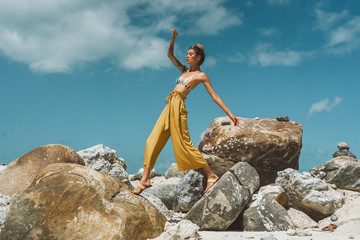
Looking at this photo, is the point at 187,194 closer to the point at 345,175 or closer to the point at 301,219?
the point at 301,219

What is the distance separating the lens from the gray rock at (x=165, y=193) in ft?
28.5

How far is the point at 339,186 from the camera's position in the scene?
947 centimetres

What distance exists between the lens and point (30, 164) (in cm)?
762

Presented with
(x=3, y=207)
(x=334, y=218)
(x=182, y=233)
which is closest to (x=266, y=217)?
(x=182, y=233)

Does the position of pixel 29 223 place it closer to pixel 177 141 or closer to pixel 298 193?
pixel 177 141

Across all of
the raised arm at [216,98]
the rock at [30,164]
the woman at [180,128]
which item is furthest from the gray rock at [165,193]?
the raised arm at [216,98]

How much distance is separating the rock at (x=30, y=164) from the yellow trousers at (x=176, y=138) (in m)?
2.40

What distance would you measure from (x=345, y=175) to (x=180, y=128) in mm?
5773

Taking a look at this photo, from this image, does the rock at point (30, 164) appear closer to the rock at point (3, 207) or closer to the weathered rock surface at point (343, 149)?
the rock at point (3, 207)

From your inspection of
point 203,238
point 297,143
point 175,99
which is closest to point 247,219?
point 203,238

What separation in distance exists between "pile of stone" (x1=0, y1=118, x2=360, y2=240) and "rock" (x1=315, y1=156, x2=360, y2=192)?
3 centimetres

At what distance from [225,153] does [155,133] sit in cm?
237

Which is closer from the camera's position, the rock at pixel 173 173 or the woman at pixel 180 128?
the woman at pixel 180 128

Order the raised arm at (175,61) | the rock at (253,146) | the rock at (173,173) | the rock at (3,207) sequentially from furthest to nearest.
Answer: the rock at (173,173), the rock at (253,146), the raised arm at (175,61), the rock at (3,207)
